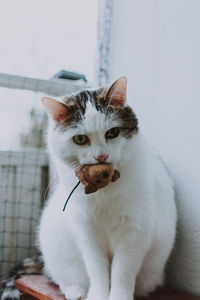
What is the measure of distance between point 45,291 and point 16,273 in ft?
0.89

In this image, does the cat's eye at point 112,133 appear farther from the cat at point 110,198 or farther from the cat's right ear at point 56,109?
the cat's right ear at point 56,109

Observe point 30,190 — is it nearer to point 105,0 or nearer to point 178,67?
point 178,67

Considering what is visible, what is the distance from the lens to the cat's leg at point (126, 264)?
1092mm

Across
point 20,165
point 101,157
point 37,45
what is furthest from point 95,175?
point 37,45

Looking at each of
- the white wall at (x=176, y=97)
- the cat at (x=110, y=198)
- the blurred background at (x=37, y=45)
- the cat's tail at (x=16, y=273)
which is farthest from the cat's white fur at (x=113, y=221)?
the blurred background at (x=37, y=45)

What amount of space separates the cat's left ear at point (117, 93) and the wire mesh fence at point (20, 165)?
939 mm

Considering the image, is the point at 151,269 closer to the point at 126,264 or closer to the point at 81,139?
the point at 126,264

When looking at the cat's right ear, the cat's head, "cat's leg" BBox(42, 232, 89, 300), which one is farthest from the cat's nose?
"cat's leg" BBox(42, 232, 89, 300)

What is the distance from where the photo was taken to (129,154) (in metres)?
1.10

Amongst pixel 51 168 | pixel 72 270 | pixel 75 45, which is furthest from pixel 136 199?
pixel 75 45

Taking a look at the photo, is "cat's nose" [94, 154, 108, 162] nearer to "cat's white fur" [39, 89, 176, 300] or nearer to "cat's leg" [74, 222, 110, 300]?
"cat's white fur" [39, 89, 176, 300]

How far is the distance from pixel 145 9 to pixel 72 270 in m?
1.42

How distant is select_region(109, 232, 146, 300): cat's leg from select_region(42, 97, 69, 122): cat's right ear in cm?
49

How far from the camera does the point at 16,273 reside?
Answer: 5.15 ft
